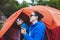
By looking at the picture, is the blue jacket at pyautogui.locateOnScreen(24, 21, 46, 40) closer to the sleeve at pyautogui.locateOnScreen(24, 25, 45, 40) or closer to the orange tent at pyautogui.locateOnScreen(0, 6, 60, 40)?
the sleeve at pyautogui.locateOnScreen(24, 25, 45, 40)

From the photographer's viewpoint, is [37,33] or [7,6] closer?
[37,33]

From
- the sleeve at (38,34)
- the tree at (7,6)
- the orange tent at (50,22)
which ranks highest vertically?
the sleeve at (38,34)

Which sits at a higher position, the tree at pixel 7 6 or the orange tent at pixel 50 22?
the orange tent at pixel 50 22

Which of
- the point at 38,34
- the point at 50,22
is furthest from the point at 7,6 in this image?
the point at 38,34

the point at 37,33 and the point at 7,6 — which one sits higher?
the point at 37,33

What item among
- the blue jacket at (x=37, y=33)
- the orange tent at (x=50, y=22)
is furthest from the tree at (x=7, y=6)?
the blue jacket at (x=37, y=33)

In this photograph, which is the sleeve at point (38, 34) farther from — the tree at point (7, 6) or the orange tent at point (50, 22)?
the tree at point (7, 6)

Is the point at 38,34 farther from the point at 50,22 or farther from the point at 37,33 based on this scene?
the point at 50,22

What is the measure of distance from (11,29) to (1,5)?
24.9m

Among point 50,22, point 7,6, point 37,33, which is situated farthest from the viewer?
point 7,6

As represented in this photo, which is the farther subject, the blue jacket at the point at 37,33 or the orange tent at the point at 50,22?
the orange tent at the point at 50,22

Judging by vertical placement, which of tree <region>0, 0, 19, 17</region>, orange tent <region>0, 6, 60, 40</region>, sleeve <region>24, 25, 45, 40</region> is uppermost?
sleeve <region>24, 25, 45, 40</region>

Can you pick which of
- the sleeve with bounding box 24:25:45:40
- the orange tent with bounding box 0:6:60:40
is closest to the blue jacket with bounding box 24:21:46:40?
the sleeve with bounding box 24:25:45:40

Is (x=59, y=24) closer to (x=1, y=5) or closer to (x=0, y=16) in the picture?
(x=0, y=16)
